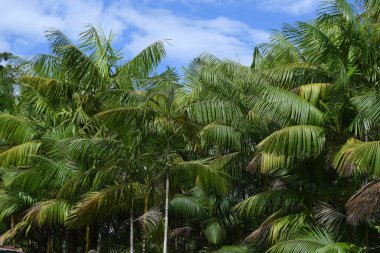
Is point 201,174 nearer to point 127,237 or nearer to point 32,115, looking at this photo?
point 127,237

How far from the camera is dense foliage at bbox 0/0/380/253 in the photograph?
11359 millimetres

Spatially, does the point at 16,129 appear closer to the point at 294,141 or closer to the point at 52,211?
the point at 52,211

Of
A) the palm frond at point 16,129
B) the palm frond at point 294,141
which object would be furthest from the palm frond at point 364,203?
the palm frond at point 16,129

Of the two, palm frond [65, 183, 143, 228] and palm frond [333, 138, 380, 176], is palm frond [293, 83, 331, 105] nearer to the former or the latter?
palm frond [333, 138, 380, 176]

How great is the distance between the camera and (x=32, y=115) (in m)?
16.2

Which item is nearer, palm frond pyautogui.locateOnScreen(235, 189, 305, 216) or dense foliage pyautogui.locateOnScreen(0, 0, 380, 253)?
dense foliage pyautogui.locateOnScreen(0, 0, 380, 253)

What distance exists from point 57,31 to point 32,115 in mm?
2963

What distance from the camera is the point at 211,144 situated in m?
14.6

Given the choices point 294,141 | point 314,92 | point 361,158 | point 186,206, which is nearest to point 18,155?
point 186,206

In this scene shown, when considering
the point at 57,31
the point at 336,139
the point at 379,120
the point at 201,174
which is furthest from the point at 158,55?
the point at 379,120

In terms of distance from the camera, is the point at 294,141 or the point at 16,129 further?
the point at 16,129

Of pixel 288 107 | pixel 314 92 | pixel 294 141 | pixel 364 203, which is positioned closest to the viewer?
pixel 364 203

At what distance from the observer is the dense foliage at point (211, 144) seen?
11.4 metres

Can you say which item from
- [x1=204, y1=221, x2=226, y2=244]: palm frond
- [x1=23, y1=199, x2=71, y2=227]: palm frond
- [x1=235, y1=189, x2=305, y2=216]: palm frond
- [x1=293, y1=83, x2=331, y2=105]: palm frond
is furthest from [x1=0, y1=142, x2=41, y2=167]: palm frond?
[x1=293, y1=83, x2=331, y2=105]: palm frond
